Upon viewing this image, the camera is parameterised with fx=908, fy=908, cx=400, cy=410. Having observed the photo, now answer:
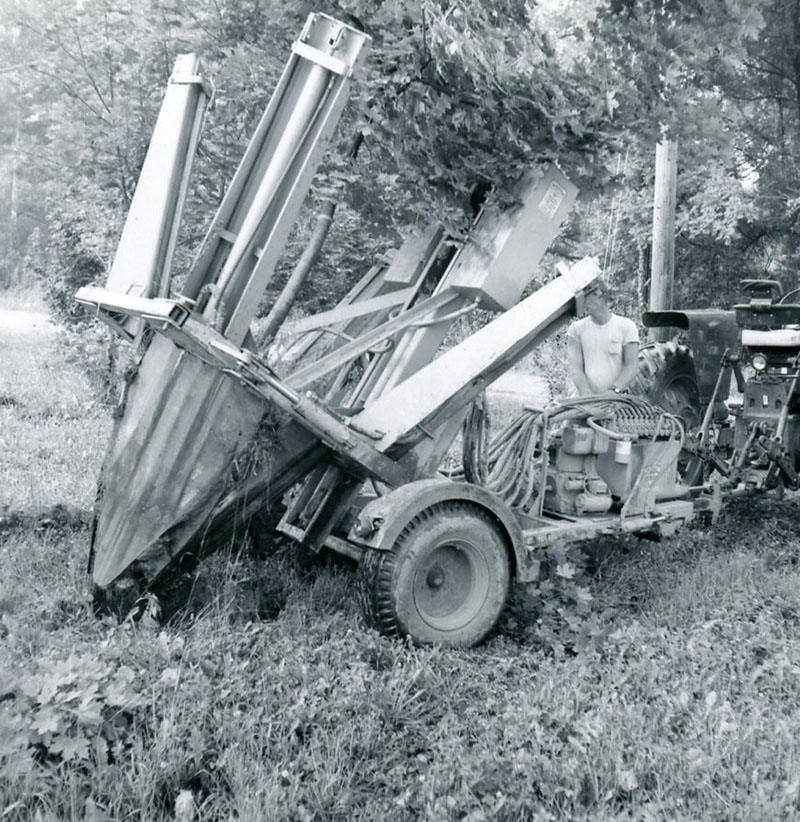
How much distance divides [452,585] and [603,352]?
107 inches

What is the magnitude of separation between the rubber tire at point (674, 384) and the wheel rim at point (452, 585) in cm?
313

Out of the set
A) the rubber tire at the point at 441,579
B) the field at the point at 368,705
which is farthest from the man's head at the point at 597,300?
the field at the point at 368,705

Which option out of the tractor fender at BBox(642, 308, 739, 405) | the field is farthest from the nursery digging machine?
the tractor fender at BBox(642, 308, 739, 405)

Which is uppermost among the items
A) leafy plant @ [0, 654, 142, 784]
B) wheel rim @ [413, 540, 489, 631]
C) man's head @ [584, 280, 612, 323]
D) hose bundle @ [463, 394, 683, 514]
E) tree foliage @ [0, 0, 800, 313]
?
tree foliage @ [0, 0, 800, 313]

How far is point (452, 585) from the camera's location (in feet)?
15.5

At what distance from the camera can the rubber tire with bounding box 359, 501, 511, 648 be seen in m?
4.34

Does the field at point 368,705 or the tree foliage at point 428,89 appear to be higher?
→ the tree foliage at point 428,89

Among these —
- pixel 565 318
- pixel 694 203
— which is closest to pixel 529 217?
pixel 565 318

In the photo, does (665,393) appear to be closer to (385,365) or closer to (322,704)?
(385,365)

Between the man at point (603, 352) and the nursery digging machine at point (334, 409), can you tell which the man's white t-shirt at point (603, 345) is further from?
the nursery digging machine at point (334, 409)

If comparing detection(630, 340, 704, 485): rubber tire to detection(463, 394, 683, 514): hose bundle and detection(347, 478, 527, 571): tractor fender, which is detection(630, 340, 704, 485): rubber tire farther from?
detection(347, 478, 527, 571): tractor fender

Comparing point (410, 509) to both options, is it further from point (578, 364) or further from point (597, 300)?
point (578, 364)

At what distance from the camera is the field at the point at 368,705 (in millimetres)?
3082

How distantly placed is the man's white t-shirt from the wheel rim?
8.14 feet
